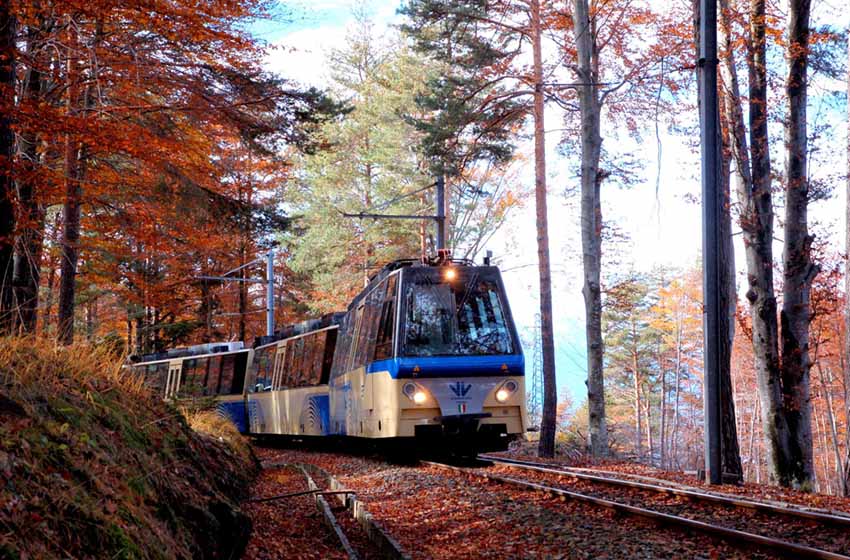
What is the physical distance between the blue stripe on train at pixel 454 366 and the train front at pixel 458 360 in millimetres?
15

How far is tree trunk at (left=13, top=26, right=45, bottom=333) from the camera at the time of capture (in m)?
12.4

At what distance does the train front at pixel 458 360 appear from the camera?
14.3 meters

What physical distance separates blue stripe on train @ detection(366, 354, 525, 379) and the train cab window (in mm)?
227

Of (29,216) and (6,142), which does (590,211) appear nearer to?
(29,216)

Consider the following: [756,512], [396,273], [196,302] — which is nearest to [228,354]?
[396,273]

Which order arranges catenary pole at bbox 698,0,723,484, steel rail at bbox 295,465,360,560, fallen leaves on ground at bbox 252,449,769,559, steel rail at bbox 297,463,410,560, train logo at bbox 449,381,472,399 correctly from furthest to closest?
train logo at bbox 449,381,472,399
catenary pole at bbox 698,0,723,484
steel rail at bbox 295,465,360,560
fallen leaves on ground at bbox 252,449,769,559
steel rail at bbox 297,463,410,560

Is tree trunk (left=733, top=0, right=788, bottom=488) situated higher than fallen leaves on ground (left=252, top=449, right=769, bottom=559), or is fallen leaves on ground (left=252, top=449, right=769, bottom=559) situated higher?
tree trunk (left=733, top=0, right=788, bottom=488)

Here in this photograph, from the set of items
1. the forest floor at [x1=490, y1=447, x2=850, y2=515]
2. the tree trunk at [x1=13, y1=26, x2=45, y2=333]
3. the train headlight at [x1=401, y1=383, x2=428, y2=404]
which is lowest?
the forest floor at [x1=490, y1=447, x2=850, y2=515]

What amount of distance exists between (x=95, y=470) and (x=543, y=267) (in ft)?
57.9

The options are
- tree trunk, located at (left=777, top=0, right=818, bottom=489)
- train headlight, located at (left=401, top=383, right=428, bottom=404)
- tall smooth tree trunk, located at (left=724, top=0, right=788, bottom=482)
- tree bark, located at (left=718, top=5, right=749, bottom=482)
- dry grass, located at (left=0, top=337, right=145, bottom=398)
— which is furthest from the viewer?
tall smooth tree trunk, located at (left=724, top=0, right=788, bottom=482)

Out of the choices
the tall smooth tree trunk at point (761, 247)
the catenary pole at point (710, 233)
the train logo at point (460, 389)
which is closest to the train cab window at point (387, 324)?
the train logo at point (460, 389)

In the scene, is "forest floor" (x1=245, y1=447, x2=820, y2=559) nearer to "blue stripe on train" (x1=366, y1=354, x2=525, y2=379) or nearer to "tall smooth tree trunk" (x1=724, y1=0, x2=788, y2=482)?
"blue stripe on train" (x1=366, y1=354, x2=525, y2=379)

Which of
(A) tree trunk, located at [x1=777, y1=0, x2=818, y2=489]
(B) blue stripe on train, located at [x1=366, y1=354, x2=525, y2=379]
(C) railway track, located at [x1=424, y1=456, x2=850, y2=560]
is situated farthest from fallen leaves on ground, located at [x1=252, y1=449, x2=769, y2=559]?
(A) tree trunk, located at [x1=777, y1=0, x2=818, y2=489]

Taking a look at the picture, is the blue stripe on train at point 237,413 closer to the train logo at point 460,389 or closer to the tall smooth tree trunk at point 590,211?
the tall smooth tree trunk at point 590,211
